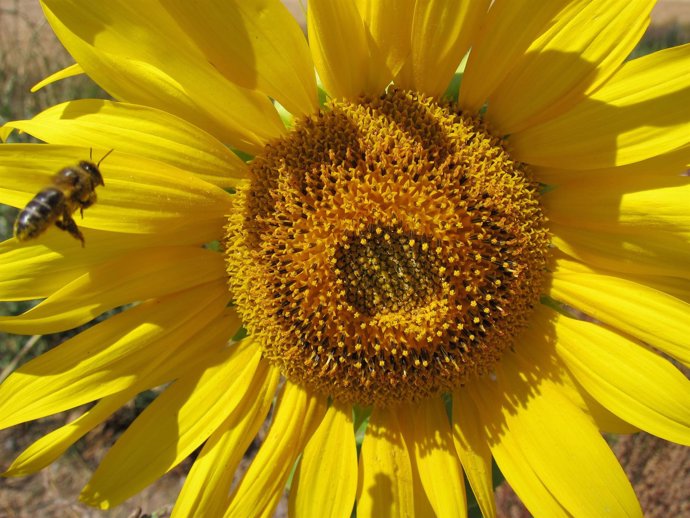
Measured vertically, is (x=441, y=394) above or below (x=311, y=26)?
below

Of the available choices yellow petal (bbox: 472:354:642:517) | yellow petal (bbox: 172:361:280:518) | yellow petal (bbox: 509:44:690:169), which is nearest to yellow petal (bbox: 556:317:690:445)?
yellow petal (bbox: 472:354:642:517)

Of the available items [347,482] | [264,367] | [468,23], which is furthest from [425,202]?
[347,482]

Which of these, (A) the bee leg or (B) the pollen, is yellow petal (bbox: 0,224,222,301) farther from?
(B) the pollen

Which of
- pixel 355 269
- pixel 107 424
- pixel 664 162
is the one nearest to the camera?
pixel 664 162

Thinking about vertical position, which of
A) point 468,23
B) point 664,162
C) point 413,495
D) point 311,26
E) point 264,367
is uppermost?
point 311,26

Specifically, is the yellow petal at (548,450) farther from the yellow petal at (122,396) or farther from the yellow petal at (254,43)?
the yellow petal at (254,43)

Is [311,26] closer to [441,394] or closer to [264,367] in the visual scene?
[264,367]

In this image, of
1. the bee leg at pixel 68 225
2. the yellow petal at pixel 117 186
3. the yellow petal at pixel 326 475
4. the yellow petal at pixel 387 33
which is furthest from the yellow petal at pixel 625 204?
the bee leg at pixel 68 225
